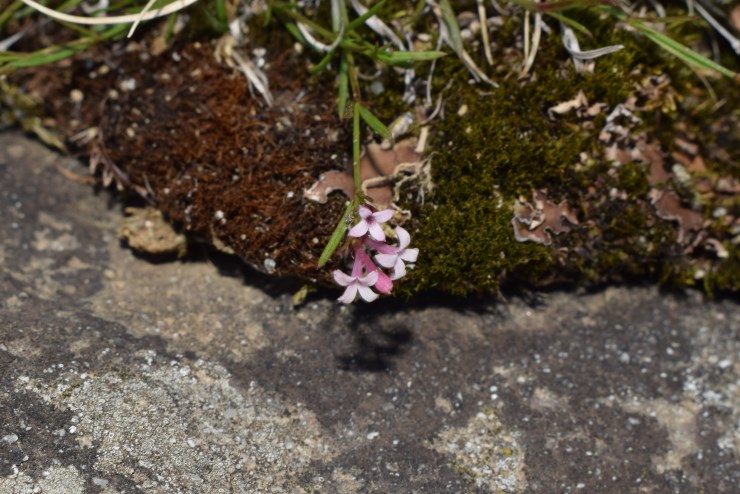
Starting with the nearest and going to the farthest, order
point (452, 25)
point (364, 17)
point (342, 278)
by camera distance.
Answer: point (342, 278) → point (364, 17) → point (452, 25)

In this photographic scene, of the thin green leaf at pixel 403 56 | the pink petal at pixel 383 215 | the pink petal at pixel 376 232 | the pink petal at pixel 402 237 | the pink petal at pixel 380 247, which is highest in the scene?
the thin green leaf at pixel 403 56

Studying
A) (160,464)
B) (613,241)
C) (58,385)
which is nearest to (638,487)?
(613,241)

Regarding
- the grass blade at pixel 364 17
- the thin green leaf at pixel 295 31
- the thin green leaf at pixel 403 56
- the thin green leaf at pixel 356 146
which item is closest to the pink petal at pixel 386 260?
the thin green leaf at pixel 356 146

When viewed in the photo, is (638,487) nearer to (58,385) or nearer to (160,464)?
(160,464)

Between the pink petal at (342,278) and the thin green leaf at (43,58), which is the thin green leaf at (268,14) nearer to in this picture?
the thin green leaf at (43,58)

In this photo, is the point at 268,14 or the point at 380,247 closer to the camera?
the point at 380,247

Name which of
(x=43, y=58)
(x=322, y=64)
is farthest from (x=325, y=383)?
(x=43, y=58)

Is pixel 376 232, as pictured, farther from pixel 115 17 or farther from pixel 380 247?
pixel 115 17

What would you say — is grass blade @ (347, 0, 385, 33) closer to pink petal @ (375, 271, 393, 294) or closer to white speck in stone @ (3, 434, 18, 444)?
pink petal @ (375, 271, 393, 294)
